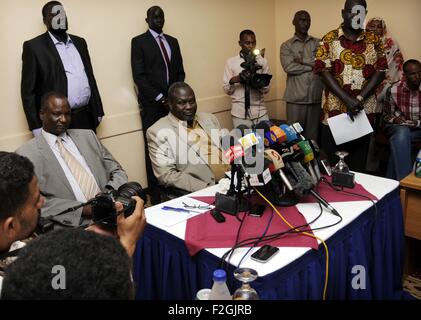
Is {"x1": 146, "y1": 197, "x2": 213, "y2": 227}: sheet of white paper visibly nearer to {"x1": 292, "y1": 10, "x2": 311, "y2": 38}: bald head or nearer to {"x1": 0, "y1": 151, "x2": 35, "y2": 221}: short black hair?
{"x1": 0, "y1": 151, "x2": 35, "y2": 221}: short black hair

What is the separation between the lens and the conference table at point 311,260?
54.8 inches

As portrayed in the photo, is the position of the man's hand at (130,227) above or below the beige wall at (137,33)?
below

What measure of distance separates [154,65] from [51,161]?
173 cm

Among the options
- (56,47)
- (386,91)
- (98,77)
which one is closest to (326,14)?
(386,91)

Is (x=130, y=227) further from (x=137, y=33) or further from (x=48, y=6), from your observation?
(x=137, y=33)

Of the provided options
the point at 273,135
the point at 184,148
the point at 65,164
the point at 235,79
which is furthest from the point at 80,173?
the point at 235,79

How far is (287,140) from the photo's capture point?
1.86m

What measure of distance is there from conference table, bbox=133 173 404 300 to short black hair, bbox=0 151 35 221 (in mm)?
605

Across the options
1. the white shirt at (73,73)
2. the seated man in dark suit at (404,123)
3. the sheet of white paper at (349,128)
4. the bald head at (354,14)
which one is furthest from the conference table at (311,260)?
the white shirt at (73,73)

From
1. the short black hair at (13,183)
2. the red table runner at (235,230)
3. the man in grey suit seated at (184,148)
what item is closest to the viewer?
the short black hair at (13,183)

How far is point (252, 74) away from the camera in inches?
144

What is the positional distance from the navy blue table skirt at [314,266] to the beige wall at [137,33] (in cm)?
192

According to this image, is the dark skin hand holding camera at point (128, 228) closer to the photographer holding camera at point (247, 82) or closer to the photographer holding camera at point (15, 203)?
the photographer holding camera at point (15, 203)

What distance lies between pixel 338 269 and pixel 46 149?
1.46 metres
